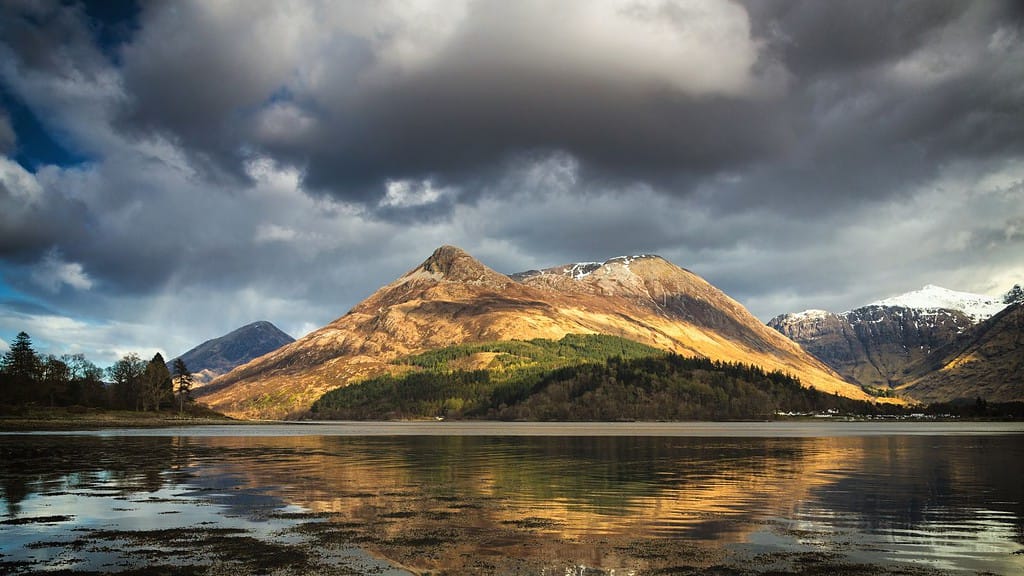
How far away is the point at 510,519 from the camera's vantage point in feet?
141

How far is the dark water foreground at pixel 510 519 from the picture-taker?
31.1 meters

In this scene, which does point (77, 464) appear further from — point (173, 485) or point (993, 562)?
point (993, 562)

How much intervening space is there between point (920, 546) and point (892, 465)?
5582 cm

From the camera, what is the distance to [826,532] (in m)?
38.6

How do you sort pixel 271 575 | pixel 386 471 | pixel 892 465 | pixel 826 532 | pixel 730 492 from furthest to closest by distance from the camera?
pixel 892 465 < pixel 386 471 < pixel 730 492 < pixel 826 532 < pixel 271 575

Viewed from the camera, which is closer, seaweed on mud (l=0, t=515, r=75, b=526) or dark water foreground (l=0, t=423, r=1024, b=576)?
dark water foreground (l=0, t=423, r=1024, b=576)

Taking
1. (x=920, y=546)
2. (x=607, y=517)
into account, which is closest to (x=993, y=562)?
(x=920, y=546)

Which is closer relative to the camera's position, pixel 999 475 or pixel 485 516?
pixel 485 516

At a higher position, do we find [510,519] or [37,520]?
[37,520]

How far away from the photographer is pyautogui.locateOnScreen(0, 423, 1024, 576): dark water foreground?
31109 millimetres

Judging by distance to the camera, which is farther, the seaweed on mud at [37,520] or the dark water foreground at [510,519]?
the seaweed on mud at [37,520]

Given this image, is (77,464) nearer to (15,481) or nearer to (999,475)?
(15,481)

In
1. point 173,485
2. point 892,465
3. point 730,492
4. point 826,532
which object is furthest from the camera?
point 892,465

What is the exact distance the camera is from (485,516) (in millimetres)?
44281
